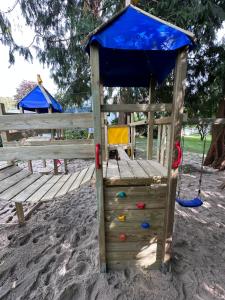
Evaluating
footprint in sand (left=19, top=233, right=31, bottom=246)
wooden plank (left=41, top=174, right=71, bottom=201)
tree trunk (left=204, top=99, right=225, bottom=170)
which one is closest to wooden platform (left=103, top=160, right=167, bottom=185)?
wooden plank (left=41, top=174, right=71, bottom=201)

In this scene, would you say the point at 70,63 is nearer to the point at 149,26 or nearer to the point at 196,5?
the point at 196,5

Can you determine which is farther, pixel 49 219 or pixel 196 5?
pixel 196 5

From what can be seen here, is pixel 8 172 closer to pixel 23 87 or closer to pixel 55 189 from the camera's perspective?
pixel 55 189

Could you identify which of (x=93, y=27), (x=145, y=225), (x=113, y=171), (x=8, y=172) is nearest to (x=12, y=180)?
(x=8, y=172)

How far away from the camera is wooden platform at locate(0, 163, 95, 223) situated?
246 centimetres

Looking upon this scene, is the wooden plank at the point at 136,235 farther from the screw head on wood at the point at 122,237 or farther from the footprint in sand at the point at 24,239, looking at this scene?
the footprint in sand at the point at 24,239

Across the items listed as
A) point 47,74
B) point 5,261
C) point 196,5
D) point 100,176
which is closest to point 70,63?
point 47,74

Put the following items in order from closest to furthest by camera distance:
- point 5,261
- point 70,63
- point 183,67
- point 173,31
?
1. point 173,31
2. point 183,67
3. point 5,261
4. point 70,63

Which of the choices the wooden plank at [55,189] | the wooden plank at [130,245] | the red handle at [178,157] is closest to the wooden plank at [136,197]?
the red handle at [178,157]

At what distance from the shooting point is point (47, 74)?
5.97 meters

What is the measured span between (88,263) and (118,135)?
4469 millimetres

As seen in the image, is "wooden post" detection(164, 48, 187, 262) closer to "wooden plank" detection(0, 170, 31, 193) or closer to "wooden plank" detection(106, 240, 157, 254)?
"wooden plank" detection(106, 240, 157, 254)

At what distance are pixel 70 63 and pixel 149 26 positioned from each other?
449 cm

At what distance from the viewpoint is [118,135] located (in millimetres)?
6230
